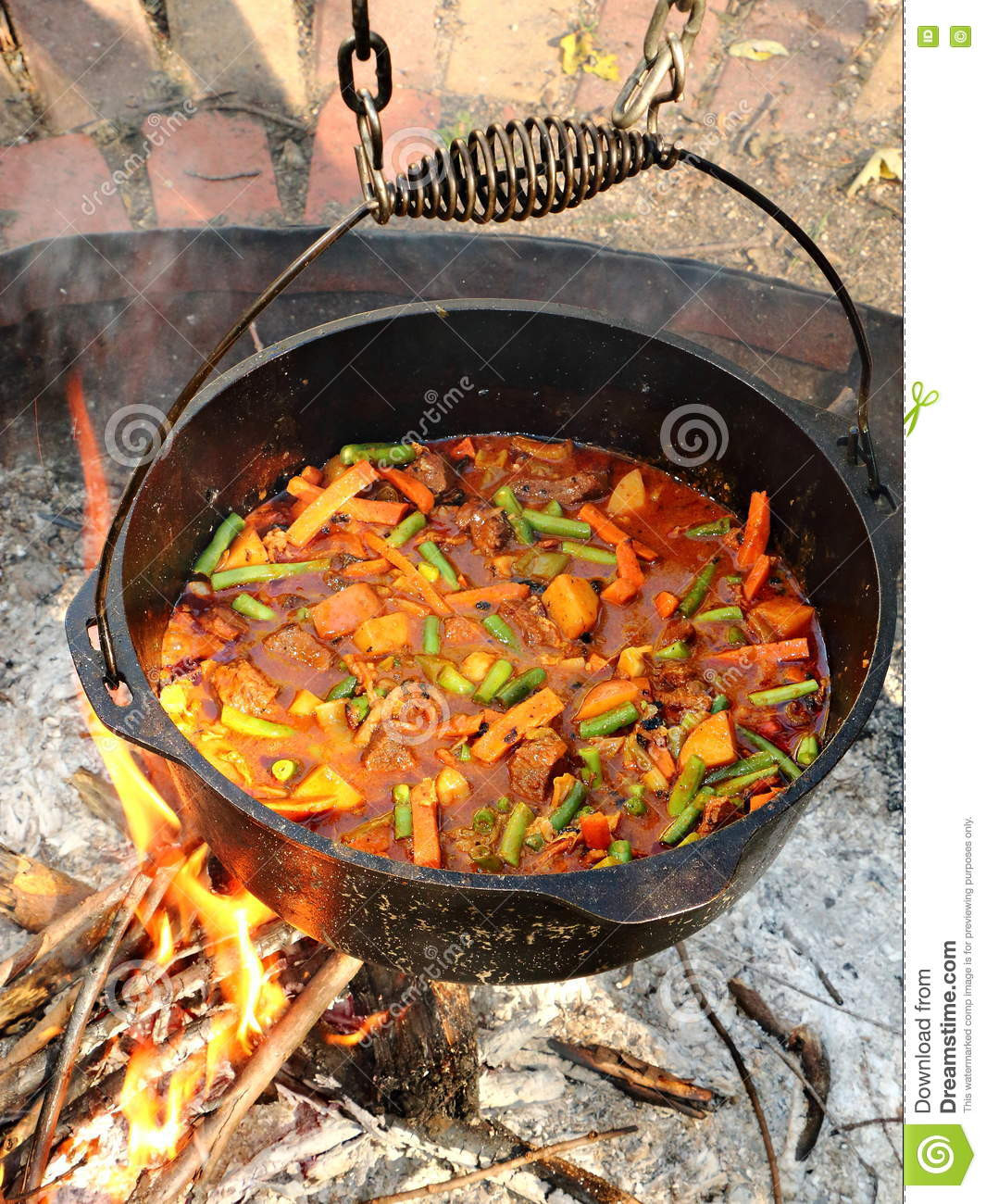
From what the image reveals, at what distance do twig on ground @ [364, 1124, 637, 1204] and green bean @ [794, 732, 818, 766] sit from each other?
119cm

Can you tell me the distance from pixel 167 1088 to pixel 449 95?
188 inches

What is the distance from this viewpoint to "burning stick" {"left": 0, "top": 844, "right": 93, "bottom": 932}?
3.27m

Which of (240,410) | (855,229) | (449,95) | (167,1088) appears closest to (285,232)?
(240,410)

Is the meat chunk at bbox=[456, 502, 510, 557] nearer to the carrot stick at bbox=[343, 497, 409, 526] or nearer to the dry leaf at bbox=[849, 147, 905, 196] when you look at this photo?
the carrot stick at bbox=[343, 497, 409, 526]

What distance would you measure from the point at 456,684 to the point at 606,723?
0.47 metres

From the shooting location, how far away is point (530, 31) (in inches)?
225

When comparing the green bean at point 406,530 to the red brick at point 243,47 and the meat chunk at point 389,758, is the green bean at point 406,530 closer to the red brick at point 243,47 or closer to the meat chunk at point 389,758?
the meat chunk at point 389,758

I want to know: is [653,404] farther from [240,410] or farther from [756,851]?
[756,851]

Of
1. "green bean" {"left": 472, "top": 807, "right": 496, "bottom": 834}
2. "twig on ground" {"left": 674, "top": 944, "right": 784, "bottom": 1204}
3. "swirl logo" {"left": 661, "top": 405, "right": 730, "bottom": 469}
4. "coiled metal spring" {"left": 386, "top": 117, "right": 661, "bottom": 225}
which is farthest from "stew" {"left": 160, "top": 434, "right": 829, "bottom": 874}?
"coiled metal spring" {"left": 386, "top": 117, "right": 661, "bottom": 225}

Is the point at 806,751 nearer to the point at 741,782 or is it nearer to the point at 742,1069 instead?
the point at 741,782

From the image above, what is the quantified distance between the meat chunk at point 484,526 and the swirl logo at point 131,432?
159 cm

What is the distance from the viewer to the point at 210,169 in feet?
17.0

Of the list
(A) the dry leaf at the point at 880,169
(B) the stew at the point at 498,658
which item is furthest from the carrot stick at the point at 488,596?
(A) the dry leaf at the point at 880,169

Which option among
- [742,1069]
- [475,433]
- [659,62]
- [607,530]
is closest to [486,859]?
[742,1069]
